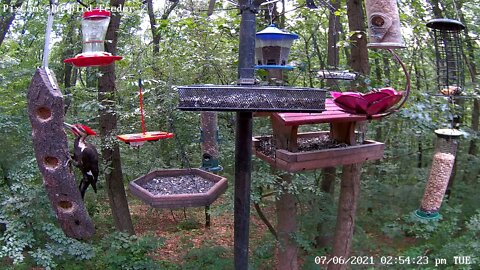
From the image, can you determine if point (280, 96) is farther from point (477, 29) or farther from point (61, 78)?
point (61, 78)

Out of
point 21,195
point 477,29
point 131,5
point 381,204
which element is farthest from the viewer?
point 381,204

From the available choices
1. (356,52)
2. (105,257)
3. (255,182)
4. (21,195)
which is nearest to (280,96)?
(255,182)

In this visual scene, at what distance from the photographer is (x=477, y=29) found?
6469 mm

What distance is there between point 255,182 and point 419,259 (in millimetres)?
3918

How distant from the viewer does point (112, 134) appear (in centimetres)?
486

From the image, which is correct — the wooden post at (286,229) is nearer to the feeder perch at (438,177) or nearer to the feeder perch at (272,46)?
the feeder perch at (438,177)

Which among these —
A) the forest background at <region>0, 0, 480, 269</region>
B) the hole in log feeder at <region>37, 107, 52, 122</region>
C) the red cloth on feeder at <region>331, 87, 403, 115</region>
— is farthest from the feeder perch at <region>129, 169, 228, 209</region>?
the red cloth on feeder at <region>331, 87, 403, 115</region>

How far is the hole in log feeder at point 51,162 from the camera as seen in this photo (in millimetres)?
2143

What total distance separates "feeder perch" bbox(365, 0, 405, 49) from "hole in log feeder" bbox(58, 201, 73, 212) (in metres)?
1.87

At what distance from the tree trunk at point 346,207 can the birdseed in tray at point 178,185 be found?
1.99 metres

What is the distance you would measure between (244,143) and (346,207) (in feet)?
11.2

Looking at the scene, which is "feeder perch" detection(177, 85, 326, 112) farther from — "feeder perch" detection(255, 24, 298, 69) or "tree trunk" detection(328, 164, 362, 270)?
"tree trunk" detection(328, 164, 362, 270)

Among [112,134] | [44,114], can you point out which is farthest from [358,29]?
[44,114]

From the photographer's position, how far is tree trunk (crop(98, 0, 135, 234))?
16.1 feet
